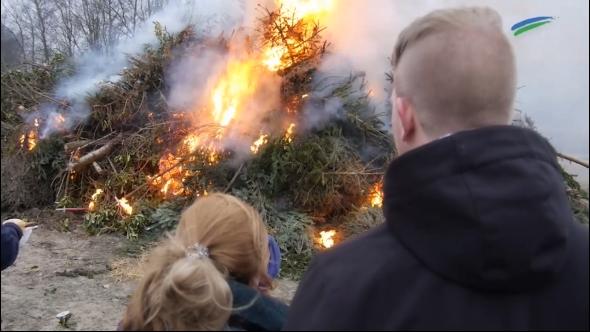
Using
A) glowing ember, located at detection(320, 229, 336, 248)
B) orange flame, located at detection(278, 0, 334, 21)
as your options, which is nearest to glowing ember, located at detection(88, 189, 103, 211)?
glowing ember, located at detection(320, 229, 336, 248)

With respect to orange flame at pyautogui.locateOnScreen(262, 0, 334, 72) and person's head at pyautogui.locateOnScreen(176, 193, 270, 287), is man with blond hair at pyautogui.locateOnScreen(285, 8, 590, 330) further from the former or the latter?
orange flame at pyautogui.locateOnScreen(262, 0, 334, 72)

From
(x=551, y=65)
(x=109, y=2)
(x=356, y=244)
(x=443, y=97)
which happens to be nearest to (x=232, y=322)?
(x=356, y=244)

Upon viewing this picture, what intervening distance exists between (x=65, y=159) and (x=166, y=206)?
156 cm

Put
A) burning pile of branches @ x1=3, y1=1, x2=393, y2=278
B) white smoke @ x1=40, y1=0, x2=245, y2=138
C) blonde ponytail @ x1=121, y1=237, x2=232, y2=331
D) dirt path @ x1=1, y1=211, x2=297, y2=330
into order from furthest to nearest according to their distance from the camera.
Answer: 1. white smoke @ x1=40, y1=0, x2=245, y2=138
2. burning pile of branches @ x1=3, y1=1, x2=393, y2=278
3. dirt path @ x1=1, y1=211, x2=297, y2=330
4. blonde ponytail @ x1=121, y1=237, x2=232, y2=331

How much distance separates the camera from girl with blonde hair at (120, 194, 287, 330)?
1.80 meters

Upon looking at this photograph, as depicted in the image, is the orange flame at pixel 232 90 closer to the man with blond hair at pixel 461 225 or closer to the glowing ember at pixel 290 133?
the glowing ember at pixel 290 133

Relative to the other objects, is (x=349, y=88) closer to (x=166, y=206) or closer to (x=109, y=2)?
(x=166, y=206)

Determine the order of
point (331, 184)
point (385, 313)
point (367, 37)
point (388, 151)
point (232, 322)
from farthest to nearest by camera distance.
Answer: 1. point (367, 37)
2. point (388, 151)
3. point (331, 184)
4. point (232, 322)
5. point (385, 313)

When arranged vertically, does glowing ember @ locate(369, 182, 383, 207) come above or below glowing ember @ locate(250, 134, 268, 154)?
below

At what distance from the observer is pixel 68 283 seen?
454 cm

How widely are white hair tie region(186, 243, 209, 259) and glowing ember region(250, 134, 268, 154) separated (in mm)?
3989

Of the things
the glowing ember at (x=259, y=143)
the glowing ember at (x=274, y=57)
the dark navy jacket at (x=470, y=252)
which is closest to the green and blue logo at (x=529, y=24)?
the glowing ember at (x=274, y=57)

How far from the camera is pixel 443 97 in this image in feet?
4.15

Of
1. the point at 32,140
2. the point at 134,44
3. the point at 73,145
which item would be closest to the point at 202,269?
the point at 32,140
